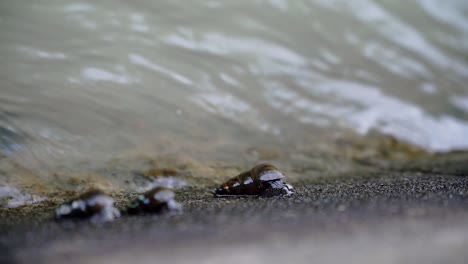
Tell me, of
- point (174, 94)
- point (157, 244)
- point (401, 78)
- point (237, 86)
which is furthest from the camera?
point (401, 78)

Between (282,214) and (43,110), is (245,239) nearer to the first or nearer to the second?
(282,214)

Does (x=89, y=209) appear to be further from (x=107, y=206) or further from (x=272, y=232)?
(x=272, y=232)

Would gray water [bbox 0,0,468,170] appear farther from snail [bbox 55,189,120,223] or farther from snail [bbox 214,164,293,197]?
snail [bbox 55,189,120,223]

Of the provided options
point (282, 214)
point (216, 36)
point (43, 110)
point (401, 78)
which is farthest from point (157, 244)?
point (401, 78)

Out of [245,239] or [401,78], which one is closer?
[245,239]

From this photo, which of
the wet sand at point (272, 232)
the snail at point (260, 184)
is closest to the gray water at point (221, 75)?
the snail at point (260, 184)

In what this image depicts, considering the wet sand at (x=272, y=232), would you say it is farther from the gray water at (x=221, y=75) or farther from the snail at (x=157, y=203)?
the gray water at (x=221, y=75)

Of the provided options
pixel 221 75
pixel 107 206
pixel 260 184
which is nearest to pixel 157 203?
pixel 107 206

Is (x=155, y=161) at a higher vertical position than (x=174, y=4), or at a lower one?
lower
